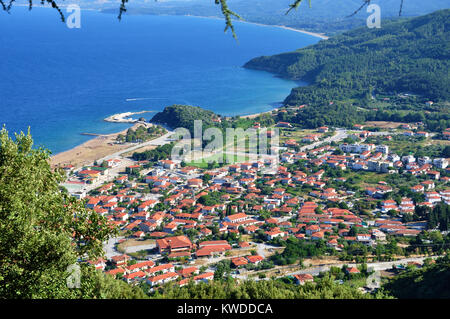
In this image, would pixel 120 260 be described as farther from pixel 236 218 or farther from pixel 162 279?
pixel 236 218

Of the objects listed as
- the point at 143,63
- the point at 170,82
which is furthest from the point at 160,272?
the point at 143,63

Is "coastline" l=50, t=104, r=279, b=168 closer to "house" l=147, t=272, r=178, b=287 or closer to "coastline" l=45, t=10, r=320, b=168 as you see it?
"coastline" l=45, t=10, r=320, b=168

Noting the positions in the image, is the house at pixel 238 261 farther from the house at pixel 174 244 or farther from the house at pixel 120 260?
the house at pixel 120 260

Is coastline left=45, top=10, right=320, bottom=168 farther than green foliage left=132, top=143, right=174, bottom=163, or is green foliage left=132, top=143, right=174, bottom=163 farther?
green foliage left=132, top=143, right=174, bottom=163

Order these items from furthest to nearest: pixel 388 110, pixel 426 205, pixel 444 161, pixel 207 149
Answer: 1. pixel 388 110
2. pixel 207 149
3. pixel 444 161
4. pixel 426 205

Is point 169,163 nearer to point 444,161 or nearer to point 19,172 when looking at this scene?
point 444,161

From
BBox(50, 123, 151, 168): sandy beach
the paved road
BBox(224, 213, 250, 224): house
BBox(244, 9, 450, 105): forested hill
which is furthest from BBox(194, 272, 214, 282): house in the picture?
→ BBox(244, 9, 450, 105): forested hill

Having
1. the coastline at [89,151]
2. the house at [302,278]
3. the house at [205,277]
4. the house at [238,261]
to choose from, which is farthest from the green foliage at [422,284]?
the coastline at [89,151]
